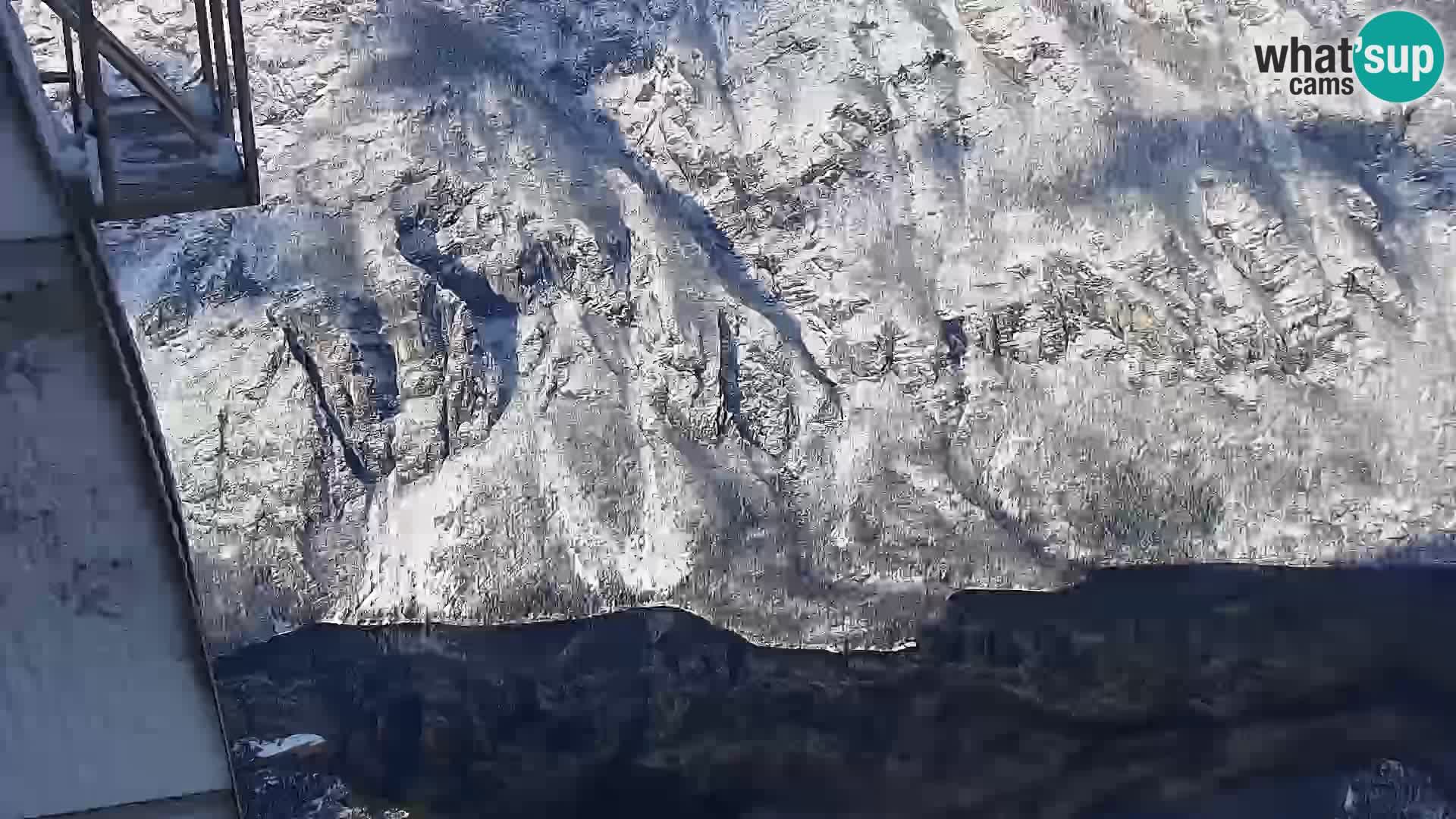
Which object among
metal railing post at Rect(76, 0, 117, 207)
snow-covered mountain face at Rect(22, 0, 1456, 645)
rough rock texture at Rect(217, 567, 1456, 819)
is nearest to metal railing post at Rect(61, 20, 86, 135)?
metal railing post at Rect(76, 0, 117, 207)

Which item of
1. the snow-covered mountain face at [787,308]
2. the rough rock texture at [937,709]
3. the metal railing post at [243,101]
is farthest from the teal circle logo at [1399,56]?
the metal railing post at [243,101]

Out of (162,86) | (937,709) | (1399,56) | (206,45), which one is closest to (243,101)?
(162,86)

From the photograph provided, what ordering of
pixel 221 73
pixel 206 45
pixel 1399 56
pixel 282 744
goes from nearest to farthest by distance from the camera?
pixel 221 73
pixel 206 45
pixel 282 744
pixel 1399 56

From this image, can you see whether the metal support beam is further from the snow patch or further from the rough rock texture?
the snow patch

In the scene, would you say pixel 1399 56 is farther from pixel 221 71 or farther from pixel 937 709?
pixel 221 71

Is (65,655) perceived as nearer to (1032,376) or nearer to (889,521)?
(889,521)

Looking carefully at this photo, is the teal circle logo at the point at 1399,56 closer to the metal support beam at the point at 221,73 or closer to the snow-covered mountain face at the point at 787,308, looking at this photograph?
the snow-covered mountain face at the point at 787,308
